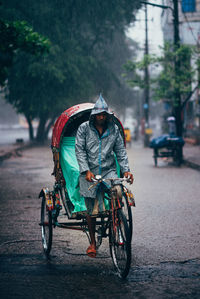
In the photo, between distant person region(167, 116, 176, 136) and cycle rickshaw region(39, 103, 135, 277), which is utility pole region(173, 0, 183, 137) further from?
cycle rickshaw region(39, 103, 135, 277)

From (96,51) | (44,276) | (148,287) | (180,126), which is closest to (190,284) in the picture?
(148,287)

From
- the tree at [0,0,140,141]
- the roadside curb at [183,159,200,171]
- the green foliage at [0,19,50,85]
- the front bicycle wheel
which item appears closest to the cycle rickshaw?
the front bicycle wheel

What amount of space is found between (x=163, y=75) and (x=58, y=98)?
13.8 m

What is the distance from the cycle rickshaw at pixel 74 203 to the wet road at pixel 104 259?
0.25 meters

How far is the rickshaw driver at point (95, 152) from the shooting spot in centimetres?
517

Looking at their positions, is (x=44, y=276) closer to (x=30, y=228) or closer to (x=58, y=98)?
(x=30, y=228)

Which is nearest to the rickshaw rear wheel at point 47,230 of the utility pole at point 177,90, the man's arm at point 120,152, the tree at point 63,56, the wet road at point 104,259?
the wet road at point 104,259

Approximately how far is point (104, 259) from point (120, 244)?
2.87ft

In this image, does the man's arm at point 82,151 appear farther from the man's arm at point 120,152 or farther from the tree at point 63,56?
the tree at point 63,56

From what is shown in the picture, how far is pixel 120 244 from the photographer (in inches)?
185

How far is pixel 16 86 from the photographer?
32.9 m

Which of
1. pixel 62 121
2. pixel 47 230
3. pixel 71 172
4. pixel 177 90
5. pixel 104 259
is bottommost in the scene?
pixel 104 259

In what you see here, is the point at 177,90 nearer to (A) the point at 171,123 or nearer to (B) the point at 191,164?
(A) the point at 171,123

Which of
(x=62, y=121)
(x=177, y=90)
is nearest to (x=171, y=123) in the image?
(x=177, y=90)
